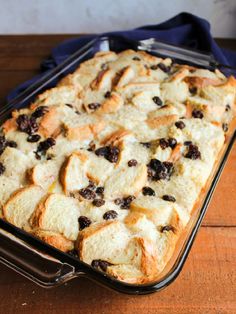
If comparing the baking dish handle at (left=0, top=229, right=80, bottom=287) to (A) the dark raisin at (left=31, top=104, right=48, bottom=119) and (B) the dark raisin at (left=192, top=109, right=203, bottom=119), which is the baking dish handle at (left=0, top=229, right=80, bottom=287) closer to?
(A) the dark raisin at (left=31, top=104, right=48, bottom=119)

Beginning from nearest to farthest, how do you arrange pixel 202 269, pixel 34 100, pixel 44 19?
pixel 202 269, pixel 34 100, pixel 44 19

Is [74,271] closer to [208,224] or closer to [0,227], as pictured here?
[0,227]

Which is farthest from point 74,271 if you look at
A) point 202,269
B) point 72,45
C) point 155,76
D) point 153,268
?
point 72,45

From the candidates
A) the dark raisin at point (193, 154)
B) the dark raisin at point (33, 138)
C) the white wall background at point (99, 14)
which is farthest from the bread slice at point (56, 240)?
the white wall background at point (99, 14)

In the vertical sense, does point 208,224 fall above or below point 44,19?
below

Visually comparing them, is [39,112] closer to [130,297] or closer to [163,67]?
[163,67]

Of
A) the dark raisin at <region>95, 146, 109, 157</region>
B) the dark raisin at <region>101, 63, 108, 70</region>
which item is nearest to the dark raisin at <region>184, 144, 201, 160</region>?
the dark raisin at <region>95, 146, 109, 157</region>
